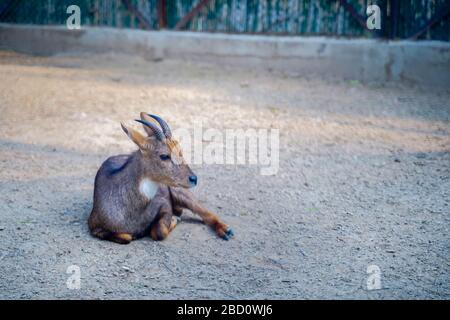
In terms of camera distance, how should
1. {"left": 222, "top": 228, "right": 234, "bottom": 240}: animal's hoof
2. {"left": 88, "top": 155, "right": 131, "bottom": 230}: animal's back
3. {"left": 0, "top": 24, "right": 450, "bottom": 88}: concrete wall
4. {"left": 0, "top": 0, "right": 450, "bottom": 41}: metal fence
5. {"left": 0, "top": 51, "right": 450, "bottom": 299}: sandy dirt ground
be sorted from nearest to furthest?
{"left": 0, "top": 51, "right": 450, "bottom": 299}: sandy dirt ground → {"left": 88, "top": 155, "right": 131, "bottom": 230}: animal's back → {"left": 222, "top": 228, "right": 234, "bottom": 240}: animal's hoof → {"left": 0, "top": 24, "right": 450, "bottom": 88}: concrete wall → {"left": 0, "top": 0, "right": 450, "bottom": 41}: metal fence

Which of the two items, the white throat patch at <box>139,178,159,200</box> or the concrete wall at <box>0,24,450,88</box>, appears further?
the concrete wall at <box>0,24,450,88</box>

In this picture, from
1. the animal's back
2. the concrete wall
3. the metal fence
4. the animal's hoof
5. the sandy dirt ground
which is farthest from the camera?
the metal fence

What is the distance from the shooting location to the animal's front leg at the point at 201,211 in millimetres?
5391

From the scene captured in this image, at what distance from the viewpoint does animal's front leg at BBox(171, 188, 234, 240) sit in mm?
5391

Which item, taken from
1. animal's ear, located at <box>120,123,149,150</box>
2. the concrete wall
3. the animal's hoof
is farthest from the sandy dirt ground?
animal's ear, located at <box>120,123,149,150</box>

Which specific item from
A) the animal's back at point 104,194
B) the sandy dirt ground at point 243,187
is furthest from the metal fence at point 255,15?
the animal's back at point 104,194

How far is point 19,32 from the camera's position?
11.6m

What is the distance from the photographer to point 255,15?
10.6 meters

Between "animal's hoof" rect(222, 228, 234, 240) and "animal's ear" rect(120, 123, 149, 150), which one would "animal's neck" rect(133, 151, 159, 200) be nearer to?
"animal's ear" rect(120, 123, 149, 150)

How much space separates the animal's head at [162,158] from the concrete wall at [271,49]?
212 inches

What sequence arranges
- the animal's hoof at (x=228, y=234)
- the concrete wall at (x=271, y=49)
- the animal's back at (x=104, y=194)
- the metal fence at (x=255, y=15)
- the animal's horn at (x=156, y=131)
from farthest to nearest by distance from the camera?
the metal fence at (x=255, y=15) → the concrete wall at (x=271, y=49) → the animal's hoof at (x=228, y=234) → the animal's back at (x=104, y=194) → the animal's horn at (x=156, y=131)

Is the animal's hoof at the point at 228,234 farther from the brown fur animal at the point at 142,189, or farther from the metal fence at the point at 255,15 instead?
the metal fence at the point at 255,15

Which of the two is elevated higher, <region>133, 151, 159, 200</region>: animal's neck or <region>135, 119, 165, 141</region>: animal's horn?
<region>135, 119, 165, 141</region>: animal's horn

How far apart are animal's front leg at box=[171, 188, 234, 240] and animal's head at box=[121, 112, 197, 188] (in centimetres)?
48
